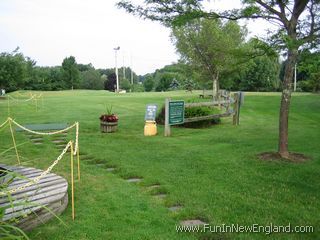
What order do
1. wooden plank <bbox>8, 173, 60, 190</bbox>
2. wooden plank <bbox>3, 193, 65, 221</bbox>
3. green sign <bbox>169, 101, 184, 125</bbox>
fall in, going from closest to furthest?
wooden plank <bbox>3, 193, 65, 221</bbox> → wooden plank <bbox>8, 173, 60, 190</bbox> → green sign <bbox>169, 101, 184, 125</bbox>

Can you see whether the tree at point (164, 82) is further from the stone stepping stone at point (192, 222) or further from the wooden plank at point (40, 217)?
the stone stepping stone at point (192, 222)

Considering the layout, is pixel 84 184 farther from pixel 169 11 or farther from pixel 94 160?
pixel 169 11

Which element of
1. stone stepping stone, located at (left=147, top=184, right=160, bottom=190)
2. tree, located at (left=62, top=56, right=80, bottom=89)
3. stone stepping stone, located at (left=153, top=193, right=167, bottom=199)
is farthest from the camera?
tree, located at (left=62, top=56, right=80, bottom=89)

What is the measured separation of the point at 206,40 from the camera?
30359 mm

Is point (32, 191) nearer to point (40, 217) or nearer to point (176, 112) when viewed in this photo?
point (40, 217)

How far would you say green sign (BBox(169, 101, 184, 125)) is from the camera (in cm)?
1296

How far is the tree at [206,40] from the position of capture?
29953 mm

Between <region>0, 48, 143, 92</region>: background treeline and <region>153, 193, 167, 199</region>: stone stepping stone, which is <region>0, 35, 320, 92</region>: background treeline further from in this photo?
<region>153, 193, 167, 199</region>: stone stepping stone

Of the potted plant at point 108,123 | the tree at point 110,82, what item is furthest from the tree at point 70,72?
the potted plant at point 108,123

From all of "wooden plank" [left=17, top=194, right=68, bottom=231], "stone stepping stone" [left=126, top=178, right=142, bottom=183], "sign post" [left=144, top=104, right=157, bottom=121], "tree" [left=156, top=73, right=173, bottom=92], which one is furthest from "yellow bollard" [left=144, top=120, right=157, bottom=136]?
"tree" [left=156, top=73, right=173, bottom=92]

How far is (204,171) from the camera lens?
753 centimetres

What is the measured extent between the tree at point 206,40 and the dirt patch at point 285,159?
20.9 m

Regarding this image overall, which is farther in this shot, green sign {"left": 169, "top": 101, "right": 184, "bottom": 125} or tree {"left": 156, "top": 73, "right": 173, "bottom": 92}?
tree {"left": 156, "top": 73, "right": 173, "bottom": 92}

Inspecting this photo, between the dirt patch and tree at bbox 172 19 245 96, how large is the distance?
2087 centimetres
